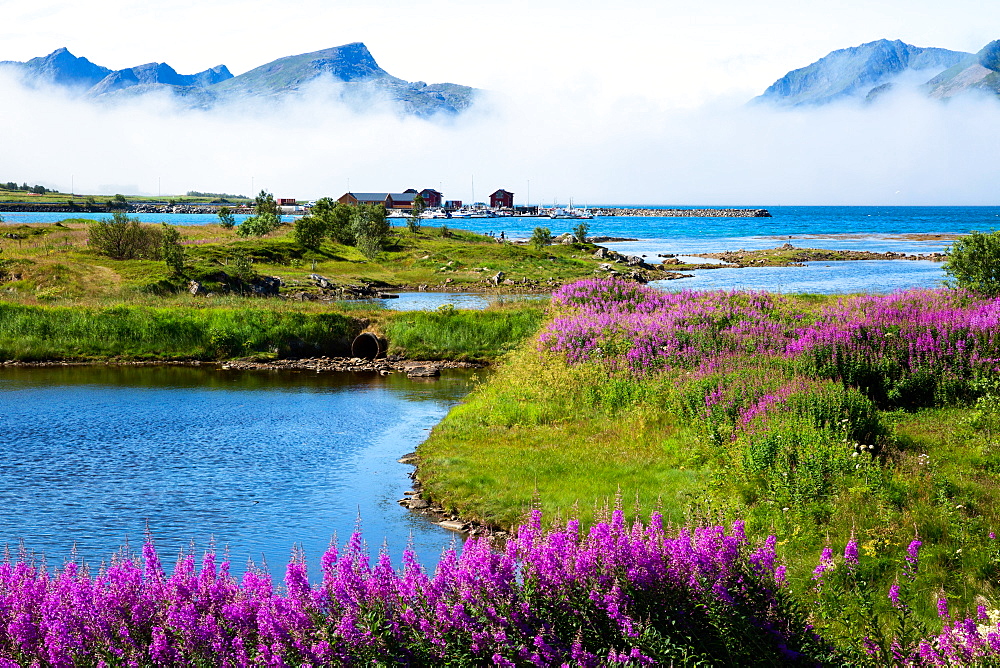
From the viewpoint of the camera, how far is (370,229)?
10325 centimetres

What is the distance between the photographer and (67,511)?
1942 cm

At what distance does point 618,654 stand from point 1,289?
55.4m

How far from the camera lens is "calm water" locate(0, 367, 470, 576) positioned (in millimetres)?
18094

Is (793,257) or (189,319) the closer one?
(189,319)

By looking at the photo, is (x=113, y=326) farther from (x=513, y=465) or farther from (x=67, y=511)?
(x=513, y=465)

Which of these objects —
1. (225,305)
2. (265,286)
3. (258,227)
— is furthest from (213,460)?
(258,227)

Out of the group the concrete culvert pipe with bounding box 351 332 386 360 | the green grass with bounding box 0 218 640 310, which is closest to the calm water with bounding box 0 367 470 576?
the concrete culvert pipe with bounding box 351 332 386 360

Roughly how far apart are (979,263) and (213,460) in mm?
25469

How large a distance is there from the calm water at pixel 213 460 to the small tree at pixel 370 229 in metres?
60.6

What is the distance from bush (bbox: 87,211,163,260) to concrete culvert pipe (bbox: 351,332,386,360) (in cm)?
3835

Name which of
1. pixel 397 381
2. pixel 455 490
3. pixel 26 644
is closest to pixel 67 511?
pixel 455 490

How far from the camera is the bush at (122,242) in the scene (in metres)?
74.7

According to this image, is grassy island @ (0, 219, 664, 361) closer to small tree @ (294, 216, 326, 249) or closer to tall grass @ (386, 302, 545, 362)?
tall grass @ (386, 302, 545, 362)

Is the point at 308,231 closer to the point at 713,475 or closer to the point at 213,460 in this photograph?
the point at 213,460
